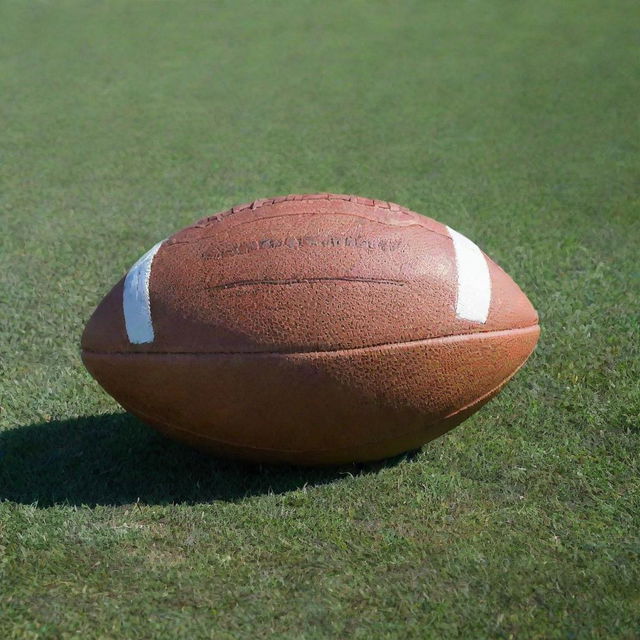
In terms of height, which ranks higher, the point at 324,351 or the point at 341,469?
the point at 324,351

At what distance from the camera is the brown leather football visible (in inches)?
107

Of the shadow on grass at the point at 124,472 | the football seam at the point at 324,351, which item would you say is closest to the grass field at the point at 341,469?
the shadow on grass at the point at 124,472

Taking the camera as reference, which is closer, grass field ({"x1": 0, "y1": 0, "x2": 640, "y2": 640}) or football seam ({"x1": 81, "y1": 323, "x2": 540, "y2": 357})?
grass field ({"x1": 0, "y1": 0, "x2": 640, "y2": 640})

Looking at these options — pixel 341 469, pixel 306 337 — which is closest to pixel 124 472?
pixel 341 469

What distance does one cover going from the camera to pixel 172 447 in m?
3.20

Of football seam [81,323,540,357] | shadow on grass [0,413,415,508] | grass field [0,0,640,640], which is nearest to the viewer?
grass field [0,0,640,640]

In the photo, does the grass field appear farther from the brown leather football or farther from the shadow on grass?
the brown leather football

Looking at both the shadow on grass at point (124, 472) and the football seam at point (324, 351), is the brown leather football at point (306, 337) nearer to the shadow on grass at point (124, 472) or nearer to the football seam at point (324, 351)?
the football seam at point (324, 351)

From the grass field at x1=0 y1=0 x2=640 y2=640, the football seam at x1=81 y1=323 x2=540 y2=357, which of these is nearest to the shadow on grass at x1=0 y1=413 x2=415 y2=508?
the grass field at x1=0 y1=0 x2=640 y2=640

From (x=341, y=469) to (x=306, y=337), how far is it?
0.53 meters

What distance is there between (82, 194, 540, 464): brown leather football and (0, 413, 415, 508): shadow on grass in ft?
0.34

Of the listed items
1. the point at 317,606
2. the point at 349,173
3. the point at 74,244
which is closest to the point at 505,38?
the point at 349,173

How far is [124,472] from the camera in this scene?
307cm

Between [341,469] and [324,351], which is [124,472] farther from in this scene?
[324,351]
